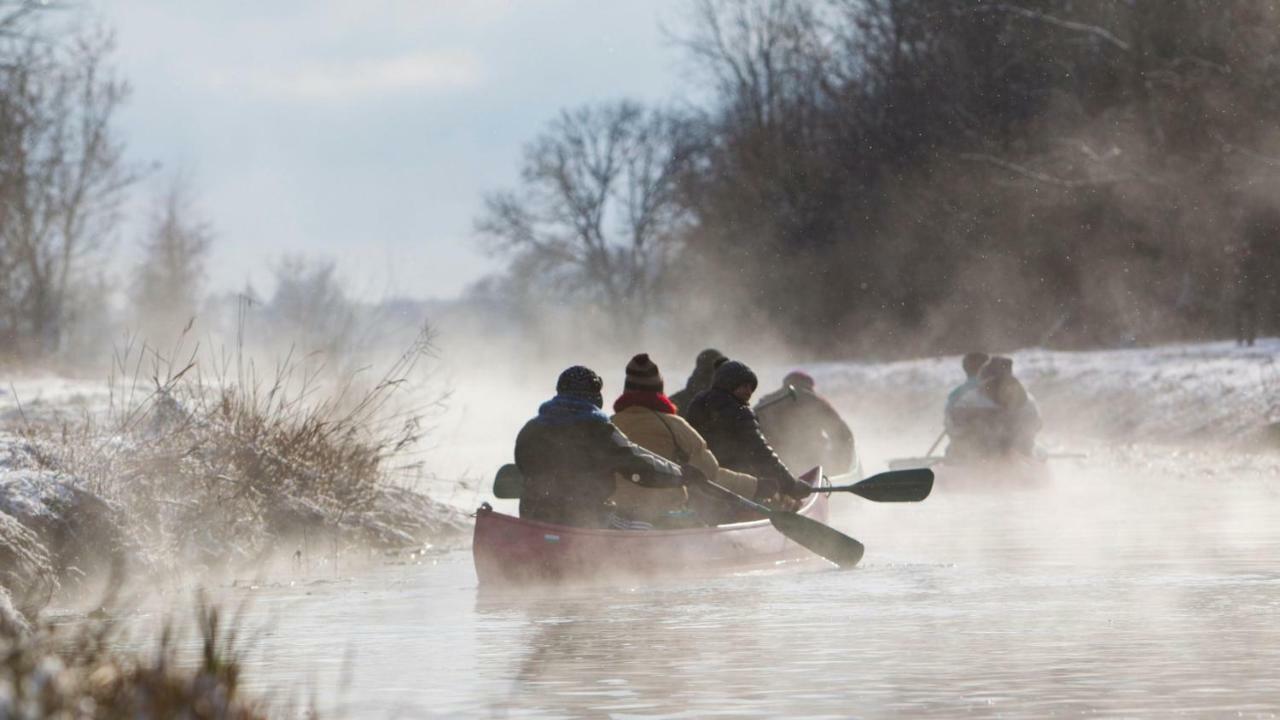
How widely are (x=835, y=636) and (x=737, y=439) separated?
4999mm

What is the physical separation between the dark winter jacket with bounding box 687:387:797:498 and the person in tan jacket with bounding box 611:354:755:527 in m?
0.77

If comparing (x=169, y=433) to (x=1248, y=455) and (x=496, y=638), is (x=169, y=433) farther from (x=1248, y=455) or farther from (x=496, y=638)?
(x=1248, y=455)

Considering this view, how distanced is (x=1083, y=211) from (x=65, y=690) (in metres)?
41.1

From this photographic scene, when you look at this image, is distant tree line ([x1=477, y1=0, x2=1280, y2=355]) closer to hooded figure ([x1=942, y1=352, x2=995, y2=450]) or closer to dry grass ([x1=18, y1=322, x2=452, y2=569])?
hooded figure ([x1=942, y1=352, x2=995, y2=450])

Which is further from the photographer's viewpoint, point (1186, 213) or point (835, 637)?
point (1186, 213)

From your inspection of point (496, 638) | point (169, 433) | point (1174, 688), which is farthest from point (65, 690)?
point (169, 433)

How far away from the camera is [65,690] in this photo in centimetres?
536

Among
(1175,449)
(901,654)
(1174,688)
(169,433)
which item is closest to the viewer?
(1174,688)

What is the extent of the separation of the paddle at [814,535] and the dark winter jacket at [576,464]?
1.07 meters

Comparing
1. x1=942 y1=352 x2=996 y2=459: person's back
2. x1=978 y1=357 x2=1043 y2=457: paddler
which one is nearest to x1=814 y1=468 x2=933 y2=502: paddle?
x1=942 y1=352 x2=996 y2=459: person's back

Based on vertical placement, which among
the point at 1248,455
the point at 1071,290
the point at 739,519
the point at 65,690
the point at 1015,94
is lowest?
the point at 65,690

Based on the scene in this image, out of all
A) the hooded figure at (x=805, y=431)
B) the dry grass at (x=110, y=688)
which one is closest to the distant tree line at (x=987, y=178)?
the hooded figure at (x=805, y=431)

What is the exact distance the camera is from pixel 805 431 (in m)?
21.4

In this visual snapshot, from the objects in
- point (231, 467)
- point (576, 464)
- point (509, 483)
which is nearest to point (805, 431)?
point (509, 483)
